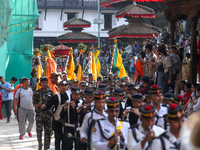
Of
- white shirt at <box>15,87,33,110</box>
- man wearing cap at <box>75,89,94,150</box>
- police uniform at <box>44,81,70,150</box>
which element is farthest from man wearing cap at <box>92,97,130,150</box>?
white shirt at <box>15,87,33,110</box>

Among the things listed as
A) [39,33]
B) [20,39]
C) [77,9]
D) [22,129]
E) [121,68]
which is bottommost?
[22,129]

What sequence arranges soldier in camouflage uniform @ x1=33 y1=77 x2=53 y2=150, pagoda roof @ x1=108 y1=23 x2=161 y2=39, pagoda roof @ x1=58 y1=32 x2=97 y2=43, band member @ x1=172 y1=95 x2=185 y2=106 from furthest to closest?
1. pagoda roof @ x1=58 y1=32 x2=97 y2=43
2. pagoda roof @ x1=108 y1=23 x2=161 y2=39
3. soldier in camouflage uniform @ x1=33 y1=77 x2=53 y2=150
4. band member @ x1=172 y1=95 x2=185 y2=106

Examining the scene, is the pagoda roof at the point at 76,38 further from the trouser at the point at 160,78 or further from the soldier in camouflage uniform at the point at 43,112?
the soldier in camouflage uniform at the point at 43,112

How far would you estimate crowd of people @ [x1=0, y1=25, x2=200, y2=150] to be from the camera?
4777 mm

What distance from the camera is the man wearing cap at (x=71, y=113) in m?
8.07

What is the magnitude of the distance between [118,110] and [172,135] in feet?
4.74

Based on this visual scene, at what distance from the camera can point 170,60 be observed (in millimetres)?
10031

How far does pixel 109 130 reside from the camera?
5.75 m

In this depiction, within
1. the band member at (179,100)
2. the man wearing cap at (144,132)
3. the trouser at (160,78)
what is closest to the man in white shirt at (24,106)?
the trouser at (160,78)

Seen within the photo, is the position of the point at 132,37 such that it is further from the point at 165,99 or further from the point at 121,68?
the point at 165,99

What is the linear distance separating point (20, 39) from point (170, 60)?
10157 millimetres

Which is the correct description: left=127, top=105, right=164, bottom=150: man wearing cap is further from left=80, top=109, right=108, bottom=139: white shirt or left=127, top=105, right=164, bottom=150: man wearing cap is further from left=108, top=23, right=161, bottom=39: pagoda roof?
left=108, top=23, right=161, bottom=39: pagoda roof

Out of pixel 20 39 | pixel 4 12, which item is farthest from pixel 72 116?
pixel 20 39

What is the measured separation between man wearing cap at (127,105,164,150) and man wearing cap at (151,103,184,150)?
0.10 m
